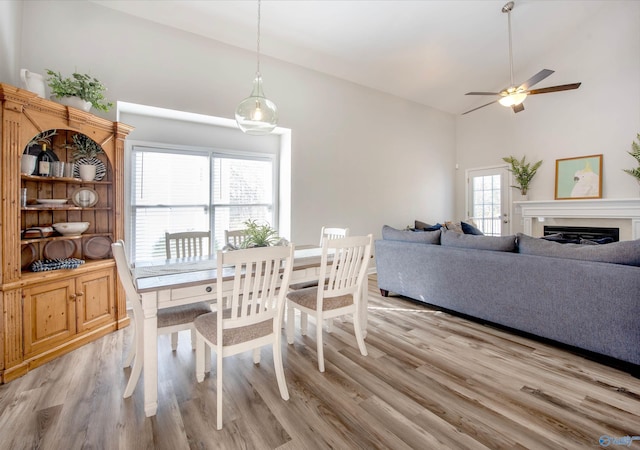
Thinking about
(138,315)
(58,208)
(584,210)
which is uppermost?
(584,210)

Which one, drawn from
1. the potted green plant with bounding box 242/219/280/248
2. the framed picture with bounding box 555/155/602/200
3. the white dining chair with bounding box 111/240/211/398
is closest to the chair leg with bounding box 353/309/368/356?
the potted green plant with bounding box 242/219/280/248

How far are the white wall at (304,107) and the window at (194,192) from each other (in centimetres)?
58

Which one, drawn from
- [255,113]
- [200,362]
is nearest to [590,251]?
[255,113]

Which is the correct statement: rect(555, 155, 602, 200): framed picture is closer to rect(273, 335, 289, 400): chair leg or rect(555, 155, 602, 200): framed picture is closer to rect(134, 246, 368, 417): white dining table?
rect(134, 246, 368, 417): white dining table

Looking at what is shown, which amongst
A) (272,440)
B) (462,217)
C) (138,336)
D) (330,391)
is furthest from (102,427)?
(462,217)

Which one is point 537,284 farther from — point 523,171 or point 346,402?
point 523,171

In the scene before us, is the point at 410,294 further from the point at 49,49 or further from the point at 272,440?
the point at 49,49

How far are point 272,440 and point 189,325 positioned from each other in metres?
0.94

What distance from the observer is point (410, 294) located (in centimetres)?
375

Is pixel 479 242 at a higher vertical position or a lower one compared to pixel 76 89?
lower

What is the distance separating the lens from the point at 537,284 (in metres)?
2.62

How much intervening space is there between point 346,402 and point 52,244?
9.44 ft

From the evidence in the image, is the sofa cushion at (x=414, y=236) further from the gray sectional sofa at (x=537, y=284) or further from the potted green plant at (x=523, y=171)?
the potted green plant at (x=523, y=171)

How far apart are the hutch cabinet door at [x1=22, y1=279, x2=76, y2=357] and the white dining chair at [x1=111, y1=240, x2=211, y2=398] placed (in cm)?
67
